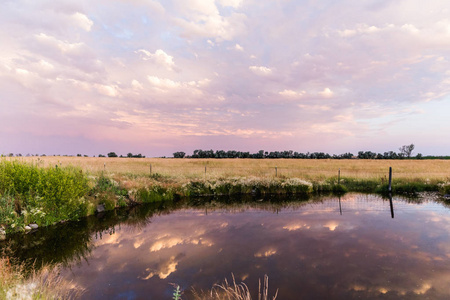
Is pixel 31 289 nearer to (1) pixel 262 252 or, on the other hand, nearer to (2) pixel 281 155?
(1) pixel 262 252

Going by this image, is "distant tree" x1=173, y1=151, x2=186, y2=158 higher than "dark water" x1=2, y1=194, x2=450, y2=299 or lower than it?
higher

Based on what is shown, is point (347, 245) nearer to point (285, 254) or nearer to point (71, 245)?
point (285, 254)

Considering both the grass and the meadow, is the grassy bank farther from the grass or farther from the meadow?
the grass

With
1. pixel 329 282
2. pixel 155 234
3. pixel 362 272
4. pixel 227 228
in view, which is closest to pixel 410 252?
pixel 362 272

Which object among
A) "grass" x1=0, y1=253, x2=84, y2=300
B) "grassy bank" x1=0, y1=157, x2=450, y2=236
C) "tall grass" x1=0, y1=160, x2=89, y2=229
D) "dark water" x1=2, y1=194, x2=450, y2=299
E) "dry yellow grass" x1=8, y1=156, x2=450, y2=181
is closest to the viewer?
"grass" x1=0, y1=253, x2=84, y2=300

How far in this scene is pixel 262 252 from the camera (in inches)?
339

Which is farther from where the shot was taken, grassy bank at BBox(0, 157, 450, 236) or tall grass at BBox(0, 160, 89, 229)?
grassy bank at BBox(0, 157, 450, 236)

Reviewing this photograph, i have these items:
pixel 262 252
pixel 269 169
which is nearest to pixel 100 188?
pixel 262 252

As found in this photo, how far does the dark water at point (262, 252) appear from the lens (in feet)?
21.2

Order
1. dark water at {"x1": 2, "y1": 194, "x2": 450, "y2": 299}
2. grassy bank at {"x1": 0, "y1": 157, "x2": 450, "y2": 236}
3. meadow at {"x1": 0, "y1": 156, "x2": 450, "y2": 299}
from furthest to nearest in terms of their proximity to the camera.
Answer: grassy bank at {"x1": 0, "y1": 157, "x2": 450, "y2": 236} < meadow at {"x1": 0, "y1": 156, "x2": 450, "y2": 299} < dark water at {"x1": 2, "y1": 194, "x2": 450, "y2": 299}

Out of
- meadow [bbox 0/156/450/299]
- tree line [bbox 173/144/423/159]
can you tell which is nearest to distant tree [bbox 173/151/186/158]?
tree line [bbox 173/144/423/159]

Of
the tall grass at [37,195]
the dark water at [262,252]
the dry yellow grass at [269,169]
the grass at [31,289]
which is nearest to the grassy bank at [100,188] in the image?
the tall grass at [37,195]

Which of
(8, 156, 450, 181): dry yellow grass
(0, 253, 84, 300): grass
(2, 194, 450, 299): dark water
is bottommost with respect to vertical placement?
(2, 194, 450, 299): dark water

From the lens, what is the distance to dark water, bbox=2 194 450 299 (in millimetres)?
6449
